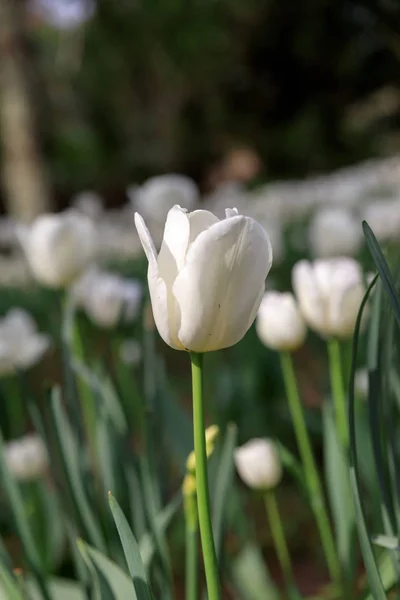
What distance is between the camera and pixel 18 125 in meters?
3.65

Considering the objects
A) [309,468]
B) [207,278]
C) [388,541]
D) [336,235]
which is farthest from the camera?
[336,235]

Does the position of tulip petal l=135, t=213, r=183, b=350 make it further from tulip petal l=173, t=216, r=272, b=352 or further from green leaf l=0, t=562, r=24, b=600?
green leaf l=0, t=562, r=24, b=600

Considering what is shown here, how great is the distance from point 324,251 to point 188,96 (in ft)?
28.1

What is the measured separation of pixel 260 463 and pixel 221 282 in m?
0.45

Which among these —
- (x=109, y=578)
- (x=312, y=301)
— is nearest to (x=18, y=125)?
(x=312, y=301)

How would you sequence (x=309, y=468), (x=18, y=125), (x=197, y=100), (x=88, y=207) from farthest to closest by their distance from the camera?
(x=197, y=100) → (x=18, y=125) → (x=88, y=207) → (x=309, y=468)

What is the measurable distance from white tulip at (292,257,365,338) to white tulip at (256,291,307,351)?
46mm

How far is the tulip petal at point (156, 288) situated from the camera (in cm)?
42

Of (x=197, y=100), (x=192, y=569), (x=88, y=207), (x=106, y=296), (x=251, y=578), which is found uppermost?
(x=197, y=100)

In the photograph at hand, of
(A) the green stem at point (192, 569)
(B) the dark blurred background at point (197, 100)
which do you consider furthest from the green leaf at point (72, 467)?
(B) the dark blurred background at point (197, 100)

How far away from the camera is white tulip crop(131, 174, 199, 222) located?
1.08m

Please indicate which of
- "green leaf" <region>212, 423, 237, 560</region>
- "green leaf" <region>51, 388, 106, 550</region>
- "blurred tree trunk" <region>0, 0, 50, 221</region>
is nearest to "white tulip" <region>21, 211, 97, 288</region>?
"green leaf" <region>51, 388, 106, 550</region>

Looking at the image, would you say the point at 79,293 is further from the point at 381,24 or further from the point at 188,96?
the point at 188,96

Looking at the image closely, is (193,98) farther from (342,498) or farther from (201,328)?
(201,328)
